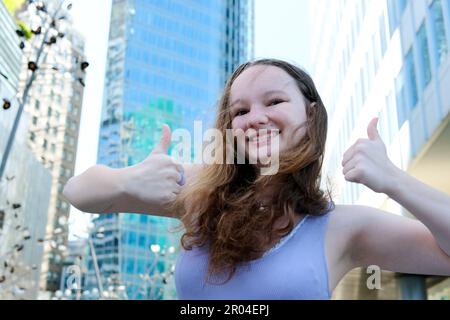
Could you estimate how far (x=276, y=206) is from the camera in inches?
52.5

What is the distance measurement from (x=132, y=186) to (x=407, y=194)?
601 mm

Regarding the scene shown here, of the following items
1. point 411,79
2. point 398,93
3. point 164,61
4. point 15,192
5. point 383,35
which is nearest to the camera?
point 411,79

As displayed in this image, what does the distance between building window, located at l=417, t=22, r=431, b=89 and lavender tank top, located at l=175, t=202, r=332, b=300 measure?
8.68m

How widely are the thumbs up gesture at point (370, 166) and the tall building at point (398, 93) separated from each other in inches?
187

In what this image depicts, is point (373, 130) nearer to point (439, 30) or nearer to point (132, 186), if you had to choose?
point (132, 186)

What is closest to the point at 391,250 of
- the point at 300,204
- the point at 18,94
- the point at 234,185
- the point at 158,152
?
the point at 300,204

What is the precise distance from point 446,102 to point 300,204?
7.75 metres

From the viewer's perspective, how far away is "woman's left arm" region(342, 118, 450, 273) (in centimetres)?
112

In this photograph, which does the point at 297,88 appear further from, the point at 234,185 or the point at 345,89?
the point at 345,89

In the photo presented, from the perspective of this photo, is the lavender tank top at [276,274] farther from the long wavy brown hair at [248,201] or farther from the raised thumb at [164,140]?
the raised thumb at [164,140]

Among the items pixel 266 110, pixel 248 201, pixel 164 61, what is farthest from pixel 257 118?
pixel 164 61
